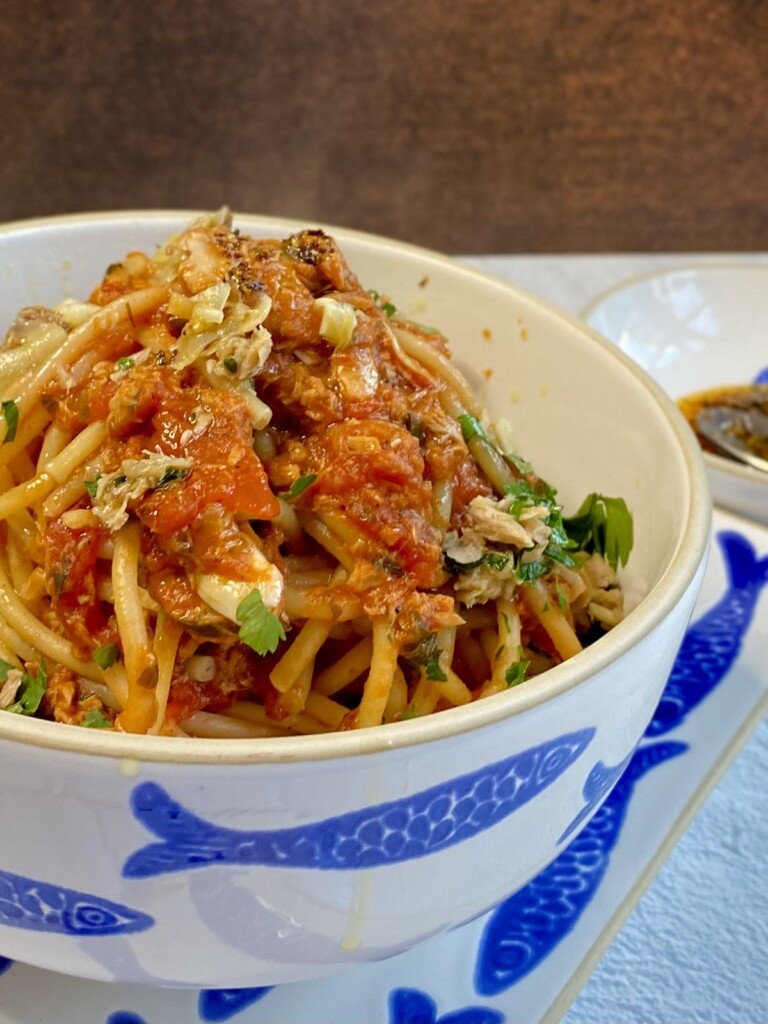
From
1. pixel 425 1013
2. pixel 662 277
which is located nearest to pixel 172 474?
pixel 425 1013

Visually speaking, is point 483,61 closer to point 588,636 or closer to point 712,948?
point 588,636

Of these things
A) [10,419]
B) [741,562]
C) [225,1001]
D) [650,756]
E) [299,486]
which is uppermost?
[299,486]

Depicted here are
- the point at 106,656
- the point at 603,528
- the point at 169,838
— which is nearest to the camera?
the point at 169,838

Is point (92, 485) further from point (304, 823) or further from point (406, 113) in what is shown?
point (406, 113)

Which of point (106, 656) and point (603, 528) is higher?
point (603, 528)

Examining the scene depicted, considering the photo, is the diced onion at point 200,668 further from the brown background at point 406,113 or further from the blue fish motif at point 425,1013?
the brown background at point 406,113

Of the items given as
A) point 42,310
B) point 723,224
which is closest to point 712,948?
point 42,310

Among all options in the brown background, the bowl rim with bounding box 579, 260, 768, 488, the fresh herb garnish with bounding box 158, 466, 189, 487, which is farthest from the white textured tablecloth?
the brown background
